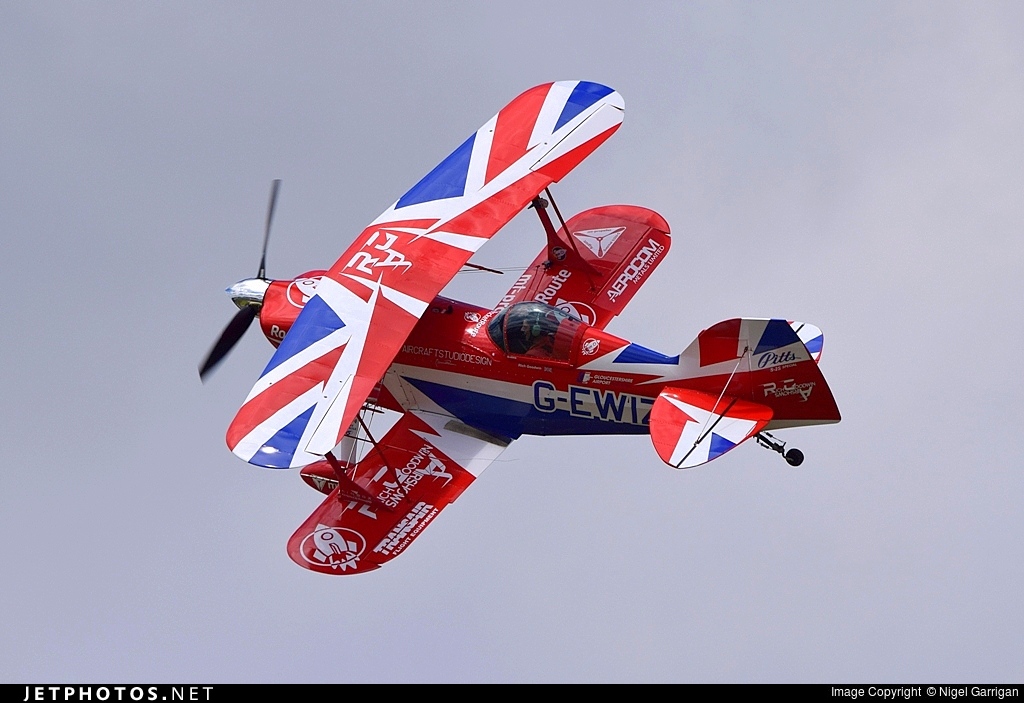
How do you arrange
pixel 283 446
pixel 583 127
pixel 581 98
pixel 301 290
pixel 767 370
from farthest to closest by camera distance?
pixel 581 98 < pixel 583 127 < pixel 301 290 < pixel 767 370 < pixel 283 446

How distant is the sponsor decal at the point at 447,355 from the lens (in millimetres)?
21656

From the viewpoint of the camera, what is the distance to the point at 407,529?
67.9 ft

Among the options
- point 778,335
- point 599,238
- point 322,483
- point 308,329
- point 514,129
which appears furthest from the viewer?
point 599,238

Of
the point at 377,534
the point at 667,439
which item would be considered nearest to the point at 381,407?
the point at 377,534

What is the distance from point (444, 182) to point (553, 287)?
201cm

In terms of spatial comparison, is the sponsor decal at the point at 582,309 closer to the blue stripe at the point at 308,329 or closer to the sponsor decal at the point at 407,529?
the blue stripe at the point at 308,329

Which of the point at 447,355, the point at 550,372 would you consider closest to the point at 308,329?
the point at 447,355

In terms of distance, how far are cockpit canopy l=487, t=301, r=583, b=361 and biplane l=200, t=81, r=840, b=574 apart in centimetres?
2

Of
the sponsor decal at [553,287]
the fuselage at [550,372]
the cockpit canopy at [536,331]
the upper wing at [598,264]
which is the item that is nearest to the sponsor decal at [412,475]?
the fuselage at [550,372]

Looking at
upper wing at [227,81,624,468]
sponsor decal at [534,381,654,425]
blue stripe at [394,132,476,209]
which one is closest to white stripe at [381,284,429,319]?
upper wing at [227,81,624,468]

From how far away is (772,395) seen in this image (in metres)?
19.7

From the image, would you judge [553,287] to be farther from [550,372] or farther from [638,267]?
[550,372]

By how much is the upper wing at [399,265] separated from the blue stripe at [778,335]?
160 inches

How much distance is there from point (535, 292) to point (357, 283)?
3093 millimetres
